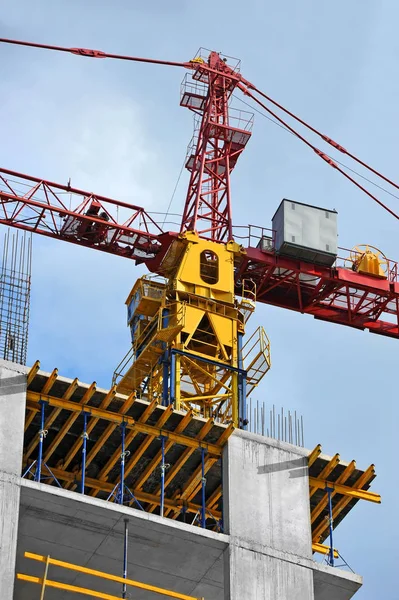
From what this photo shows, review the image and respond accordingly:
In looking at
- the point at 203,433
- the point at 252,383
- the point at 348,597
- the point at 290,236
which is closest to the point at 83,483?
the point at 203,433

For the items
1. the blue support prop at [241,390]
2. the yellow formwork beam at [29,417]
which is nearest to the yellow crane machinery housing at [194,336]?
the blue support prop at [241,390]

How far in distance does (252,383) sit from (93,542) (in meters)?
13.4

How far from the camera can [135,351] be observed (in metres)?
57.9

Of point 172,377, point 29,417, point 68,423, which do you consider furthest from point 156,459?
point 172,377

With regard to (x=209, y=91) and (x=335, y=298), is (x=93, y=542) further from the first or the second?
(x=209, y=91)

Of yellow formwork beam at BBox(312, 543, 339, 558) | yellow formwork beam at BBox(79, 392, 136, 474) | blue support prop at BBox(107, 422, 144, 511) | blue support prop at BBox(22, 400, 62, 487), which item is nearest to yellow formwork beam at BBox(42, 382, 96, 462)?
blue support prop at BBox(22, 400, 62, 487)

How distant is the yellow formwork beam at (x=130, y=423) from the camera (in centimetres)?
4484

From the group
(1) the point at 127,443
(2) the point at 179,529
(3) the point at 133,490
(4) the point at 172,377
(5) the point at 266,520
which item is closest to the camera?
(2) the point at 179,529

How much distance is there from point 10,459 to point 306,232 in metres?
22.2

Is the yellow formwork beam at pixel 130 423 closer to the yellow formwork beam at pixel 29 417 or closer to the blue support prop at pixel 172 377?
the yellow formwork beam at pixel 29 417

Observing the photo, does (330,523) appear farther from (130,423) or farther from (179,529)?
(130,423)

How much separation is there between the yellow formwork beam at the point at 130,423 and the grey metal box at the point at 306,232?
15.7 meters

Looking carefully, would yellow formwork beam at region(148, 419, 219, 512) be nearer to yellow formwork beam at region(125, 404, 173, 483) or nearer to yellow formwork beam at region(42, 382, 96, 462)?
yellow formwork beam at region(125, 404, 173, 483)

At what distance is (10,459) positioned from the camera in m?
42.7
